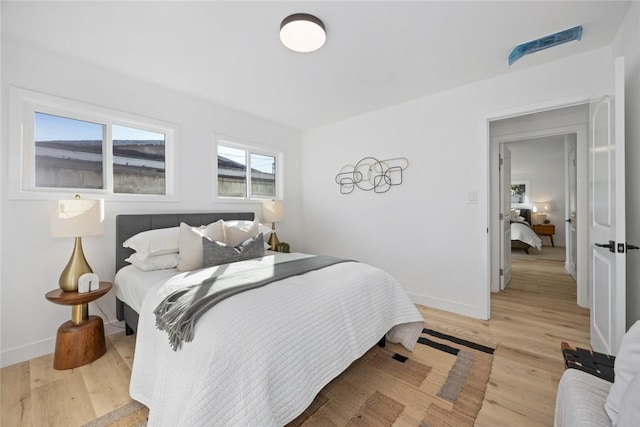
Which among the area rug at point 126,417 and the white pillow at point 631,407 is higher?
the white pillow at point 631,407

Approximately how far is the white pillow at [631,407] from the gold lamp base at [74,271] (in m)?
2.99

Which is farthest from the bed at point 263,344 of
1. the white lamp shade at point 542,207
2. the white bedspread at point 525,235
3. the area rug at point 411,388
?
the white lamp shade at point 542,207

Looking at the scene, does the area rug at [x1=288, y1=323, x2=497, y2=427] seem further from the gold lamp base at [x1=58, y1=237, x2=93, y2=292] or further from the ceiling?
Answer: the ceiling

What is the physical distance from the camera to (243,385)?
107cm

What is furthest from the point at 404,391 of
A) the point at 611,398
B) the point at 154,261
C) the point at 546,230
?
the point at 546,230

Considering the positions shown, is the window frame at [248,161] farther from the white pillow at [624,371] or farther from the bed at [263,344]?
the white pillow at [624,371]

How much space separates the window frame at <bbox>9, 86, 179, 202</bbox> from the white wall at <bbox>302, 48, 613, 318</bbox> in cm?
239

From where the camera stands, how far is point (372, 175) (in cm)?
350

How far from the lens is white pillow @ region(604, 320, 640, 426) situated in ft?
2.84

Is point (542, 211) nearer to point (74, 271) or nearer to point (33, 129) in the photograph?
point (74, 271)

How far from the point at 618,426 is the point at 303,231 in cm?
379

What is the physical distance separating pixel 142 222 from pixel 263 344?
210cm

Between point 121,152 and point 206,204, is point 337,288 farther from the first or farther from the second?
point 121,152

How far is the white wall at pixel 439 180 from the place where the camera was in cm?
240
